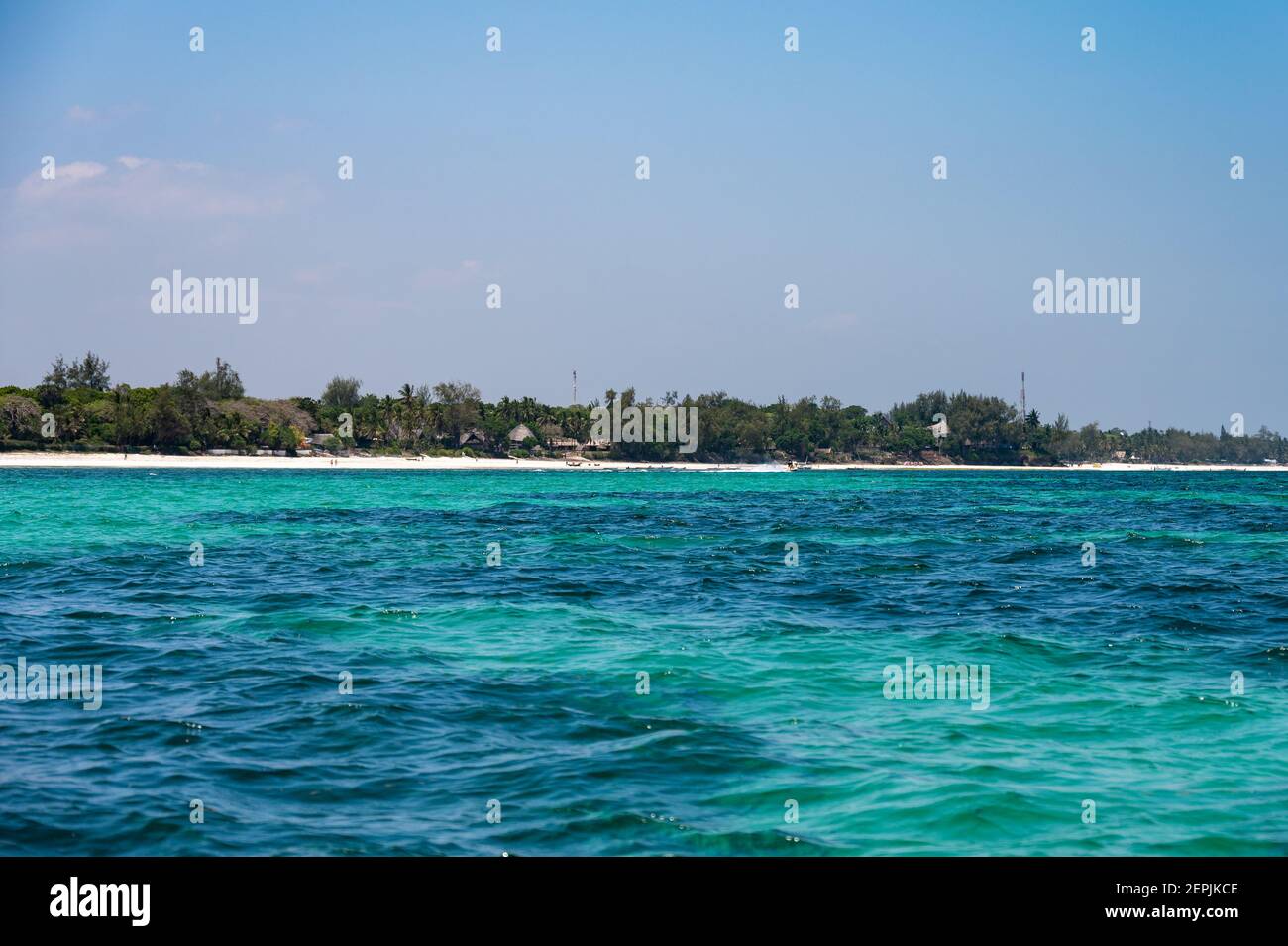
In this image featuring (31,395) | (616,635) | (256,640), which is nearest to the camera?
(256,640)

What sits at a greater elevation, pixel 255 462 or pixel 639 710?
pixel 255 462

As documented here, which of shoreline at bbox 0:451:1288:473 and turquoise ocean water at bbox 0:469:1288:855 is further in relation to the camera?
shoreline at bbox 0:451:1288:473

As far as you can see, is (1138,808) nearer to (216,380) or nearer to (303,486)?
(303,486)

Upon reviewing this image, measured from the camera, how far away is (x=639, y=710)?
40.0 feet

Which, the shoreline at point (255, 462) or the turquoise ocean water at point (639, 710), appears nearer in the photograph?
the turquoise ocean water at point (639, 710)

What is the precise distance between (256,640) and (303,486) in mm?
73443

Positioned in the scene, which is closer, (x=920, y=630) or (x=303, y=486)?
(x=920, y=630)

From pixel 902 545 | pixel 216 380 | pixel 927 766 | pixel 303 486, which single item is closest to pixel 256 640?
pixel 927 766

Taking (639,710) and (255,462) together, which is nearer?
(639,710)

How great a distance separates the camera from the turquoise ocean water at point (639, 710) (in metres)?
8.45

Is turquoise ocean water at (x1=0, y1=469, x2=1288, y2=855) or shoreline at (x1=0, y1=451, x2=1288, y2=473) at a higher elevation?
shoreline at (x1=0, y1=451, x2=1288, y2=473)

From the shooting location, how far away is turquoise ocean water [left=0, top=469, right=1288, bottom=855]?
8.45m

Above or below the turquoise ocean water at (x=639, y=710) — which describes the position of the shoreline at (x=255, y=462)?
above
